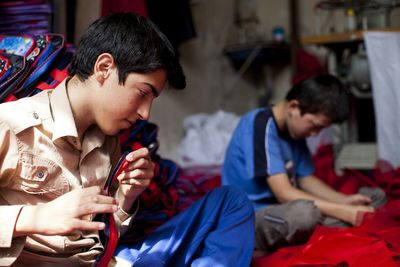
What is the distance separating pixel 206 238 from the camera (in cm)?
144

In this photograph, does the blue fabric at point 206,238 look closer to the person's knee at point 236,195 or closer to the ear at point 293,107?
the person's knee at point 236,195

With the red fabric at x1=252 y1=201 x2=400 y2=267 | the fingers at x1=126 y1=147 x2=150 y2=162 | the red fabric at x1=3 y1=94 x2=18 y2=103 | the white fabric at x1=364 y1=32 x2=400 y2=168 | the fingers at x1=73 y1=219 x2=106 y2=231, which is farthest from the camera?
the white fabric at x1=364 y1=32 x2=400 y2=168

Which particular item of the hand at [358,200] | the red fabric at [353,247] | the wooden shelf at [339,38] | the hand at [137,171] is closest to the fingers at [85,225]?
the hand at [137,171]

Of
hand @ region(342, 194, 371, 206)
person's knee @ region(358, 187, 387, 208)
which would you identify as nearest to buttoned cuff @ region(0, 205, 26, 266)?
hand @ region(342, 194, 371, 206)

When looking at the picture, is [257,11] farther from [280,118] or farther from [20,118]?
[20,118]

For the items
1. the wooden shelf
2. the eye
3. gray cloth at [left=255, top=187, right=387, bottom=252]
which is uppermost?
the eye

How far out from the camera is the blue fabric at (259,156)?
199 cm

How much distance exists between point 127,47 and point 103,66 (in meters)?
0.07

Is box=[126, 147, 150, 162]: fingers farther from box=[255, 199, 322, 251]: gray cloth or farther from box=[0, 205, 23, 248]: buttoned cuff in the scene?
box=[255, 199, 322, 251]: gray cloth

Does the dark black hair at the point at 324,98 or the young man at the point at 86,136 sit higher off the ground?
the young man at the point at 86,136

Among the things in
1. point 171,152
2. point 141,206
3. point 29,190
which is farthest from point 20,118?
point 171,152

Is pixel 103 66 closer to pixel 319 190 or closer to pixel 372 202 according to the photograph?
pixel 319 190

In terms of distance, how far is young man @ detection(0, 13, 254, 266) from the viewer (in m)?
1.12

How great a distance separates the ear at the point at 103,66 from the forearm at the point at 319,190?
1323mm
